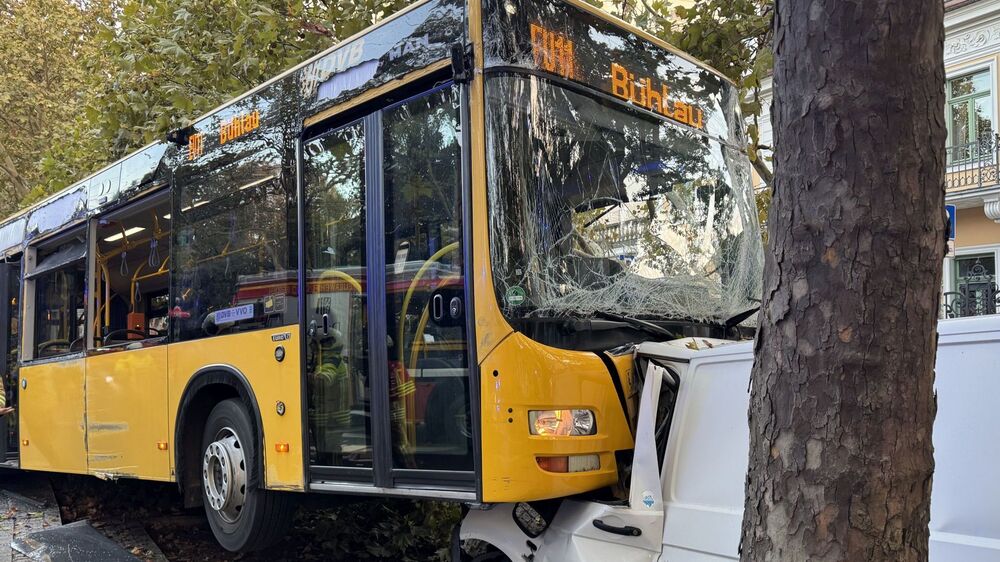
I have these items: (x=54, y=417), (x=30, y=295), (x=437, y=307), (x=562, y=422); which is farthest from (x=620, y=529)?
(x=30, y=295)

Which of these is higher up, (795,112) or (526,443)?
(795,112)

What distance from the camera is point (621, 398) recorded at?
13.2 ft

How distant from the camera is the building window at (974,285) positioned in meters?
13.9

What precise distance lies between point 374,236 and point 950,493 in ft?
9.37

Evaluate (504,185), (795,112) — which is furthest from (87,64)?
(795,112)

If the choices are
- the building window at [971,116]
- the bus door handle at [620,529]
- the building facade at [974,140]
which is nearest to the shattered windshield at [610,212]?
the bus door handle at [620,529]

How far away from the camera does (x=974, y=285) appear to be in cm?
1523

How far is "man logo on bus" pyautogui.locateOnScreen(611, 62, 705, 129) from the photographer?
4566 millimetres

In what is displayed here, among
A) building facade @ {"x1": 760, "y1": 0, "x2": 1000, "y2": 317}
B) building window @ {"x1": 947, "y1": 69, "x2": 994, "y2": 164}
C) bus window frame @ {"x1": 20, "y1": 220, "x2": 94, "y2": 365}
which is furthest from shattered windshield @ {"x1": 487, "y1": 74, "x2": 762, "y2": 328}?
building window @ {"x1": 947, "y1": 69, "x2": 994, "y2": 164}

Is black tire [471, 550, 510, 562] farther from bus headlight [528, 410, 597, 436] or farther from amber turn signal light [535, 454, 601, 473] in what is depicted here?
bus headlight [528, 410, 597, 436]

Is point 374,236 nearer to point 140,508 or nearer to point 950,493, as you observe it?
point 950,493

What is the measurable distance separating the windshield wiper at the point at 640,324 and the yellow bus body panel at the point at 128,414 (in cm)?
340

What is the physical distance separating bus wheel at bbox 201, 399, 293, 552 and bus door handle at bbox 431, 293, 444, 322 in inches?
72.0

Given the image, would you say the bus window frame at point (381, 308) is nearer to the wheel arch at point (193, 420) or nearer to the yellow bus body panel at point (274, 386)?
the yellow bus body panel at point (274, 386)
